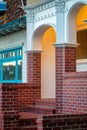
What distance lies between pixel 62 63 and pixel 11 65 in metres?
6.50

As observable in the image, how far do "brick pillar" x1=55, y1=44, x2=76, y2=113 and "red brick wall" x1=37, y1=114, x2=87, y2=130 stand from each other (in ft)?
13.7

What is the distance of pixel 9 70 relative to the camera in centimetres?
1922

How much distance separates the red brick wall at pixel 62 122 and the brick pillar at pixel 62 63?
13.7 feet

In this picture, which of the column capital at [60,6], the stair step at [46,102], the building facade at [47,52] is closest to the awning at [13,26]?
the building facade at [47,52]

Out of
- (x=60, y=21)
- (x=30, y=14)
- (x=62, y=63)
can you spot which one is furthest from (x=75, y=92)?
(x=30, y=14)

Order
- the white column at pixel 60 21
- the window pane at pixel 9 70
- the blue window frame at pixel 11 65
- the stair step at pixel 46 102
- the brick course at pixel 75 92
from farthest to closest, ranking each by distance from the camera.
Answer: the window pane at pixel 9 70 < the blue window frame at pixel 11 65 < the stair step at pixel 46 102 < the white column at pixel 60 21 < the brick course at pixel 75 92

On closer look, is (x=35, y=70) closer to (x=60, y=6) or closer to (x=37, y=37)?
(x=37, y=37)

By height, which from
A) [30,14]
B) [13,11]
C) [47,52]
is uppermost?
[13,11]

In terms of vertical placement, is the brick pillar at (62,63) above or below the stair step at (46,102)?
above

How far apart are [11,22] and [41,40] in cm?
244

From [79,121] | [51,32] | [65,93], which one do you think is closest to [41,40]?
[51,32]

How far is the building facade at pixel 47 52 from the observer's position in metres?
12.4

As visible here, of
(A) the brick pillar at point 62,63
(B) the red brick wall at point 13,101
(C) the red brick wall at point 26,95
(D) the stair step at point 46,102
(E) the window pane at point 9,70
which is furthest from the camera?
(E) the window pane at point 9,70

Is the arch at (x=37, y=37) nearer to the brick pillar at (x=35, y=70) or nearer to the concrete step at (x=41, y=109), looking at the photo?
the brick pillar at (x=35, y=70)
